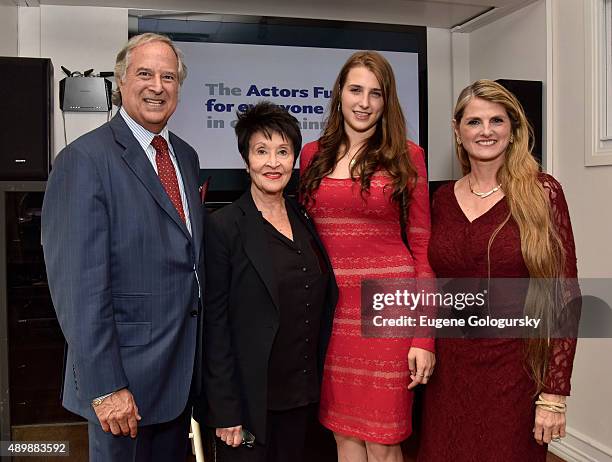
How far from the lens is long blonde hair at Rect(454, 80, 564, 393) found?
186 cm

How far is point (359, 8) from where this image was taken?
4402mm

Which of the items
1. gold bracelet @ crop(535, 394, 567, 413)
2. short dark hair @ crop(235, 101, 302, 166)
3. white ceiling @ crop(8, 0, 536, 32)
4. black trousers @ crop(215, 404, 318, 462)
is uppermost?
white ceiling @ crop(8, 0, 536, 32)

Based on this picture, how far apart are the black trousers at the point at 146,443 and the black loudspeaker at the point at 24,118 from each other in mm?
2191

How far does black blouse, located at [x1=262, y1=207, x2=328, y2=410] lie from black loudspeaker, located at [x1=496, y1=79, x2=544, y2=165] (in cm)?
238

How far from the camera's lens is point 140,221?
5.35ft

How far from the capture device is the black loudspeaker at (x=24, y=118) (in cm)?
346

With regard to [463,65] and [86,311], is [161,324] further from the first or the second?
[463,65]

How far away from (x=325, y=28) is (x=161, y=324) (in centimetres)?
313

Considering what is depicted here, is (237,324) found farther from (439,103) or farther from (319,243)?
(439,103)

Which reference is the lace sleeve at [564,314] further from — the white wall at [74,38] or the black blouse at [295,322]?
the white wall at [74,38]

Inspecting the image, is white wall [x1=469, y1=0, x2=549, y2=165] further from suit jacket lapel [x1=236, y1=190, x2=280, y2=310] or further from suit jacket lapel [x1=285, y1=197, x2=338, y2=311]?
suit jacket lapel [x1=236, y1=190, x2=280, y2=310]

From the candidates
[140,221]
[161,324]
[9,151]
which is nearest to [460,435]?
[161,324]

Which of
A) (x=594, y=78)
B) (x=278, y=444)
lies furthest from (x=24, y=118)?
(x=594, y=78)

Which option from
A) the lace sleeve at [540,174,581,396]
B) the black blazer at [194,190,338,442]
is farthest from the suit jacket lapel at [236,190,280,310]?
the lace sleeve at [540,174,581,396]
